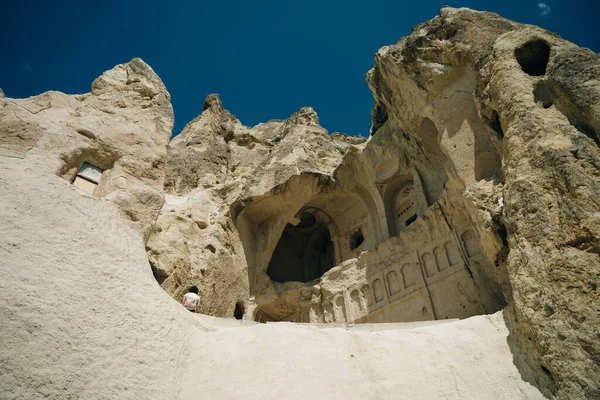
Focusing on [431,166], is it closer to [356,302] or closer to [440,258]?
Result: [440,258]

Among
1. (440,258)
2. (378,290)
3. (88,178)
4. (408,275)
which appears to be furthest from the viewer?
(378,290)

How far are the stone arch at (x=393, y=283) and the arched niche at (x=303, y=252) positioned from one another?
486 centimetres

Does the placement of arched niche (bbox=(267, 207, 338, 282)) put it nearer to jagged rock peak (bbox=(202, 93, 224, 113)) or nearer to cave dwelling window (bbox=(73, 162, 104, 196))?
jagged rock peak (bbox=(202, 93, 224, 113))

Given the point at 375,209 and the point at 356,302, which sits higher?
the point at 375,209

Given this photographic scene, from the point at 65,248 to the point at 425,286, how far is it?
9339 mm

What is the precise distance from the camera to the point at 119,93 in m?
8.82

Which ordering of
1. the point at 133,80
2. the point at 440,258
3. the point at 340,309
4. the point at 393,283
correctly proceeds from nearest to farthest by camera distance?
the point at 133,80
the point at 440,258
the point at 393,283
the point at 340,309

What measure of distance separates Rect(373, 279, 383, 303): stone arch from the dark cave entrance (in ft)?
16.2

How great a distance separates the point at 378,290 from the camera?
12.4 m

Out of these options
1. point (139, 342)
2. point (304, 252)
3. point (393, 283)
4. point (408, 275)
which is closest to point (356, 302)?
point (393, 283)

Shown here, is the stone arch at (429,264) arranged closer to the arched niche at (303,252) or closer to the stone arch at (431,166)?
the stone arch at (431,166)

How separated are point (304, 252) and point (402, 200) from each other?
567 centimetres

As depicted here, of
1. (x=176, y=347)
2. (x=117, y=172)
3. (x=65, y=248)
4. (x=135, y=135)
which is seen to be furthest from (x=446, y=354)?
(x=135, y=135)

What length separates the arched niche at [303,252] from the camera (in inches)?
677
